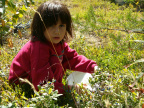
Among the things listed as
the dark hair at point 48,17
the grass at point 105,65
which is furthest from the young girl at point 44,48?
the grass at point 105,65

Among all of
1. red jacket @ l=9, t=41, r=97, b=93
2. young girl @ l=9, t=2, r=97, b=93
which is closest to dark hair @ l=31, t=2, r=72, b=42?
young girl @ l=9, t=2, r=97, b=93

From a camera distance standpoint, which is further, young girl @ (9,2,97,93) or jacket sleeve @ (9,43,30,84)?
jacket sleeve @ (9,43,30,84)

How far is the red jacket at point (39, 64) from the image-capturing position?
70.6 inches

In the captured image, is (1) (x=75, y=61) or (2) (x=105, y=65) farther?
(1) (x=75, y=61)

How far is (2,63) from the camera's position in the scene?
2486 mm

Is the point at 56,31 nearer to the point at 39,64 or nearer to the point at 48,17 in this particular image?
the point at 48,17

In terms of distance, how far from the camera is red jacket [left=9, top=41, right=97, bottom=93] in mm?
1792

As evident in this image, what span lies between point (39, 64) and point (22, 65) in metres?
0.32

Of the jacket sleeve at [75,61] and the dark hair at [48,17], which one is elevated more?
the dark hair at [48,17]

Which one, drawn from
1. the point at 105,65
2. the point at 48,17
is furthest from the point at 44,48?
the point at 105,65

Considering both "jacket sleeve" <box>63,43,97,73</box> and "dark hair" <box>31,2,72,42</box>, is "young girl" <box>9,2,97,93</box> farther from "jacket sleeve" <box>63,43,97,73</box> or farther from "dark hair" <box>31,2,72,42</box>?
"jacket sleeve" <box>63,43,97,73</box>

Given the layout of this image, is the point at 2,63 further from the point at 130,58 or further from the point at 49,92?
the point at 130,58

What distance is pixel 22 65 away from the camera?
6.66 ft

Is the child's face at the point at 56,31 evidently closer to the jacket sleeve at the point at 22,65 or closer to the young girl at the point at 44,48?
the young girl at the point at 44,48
